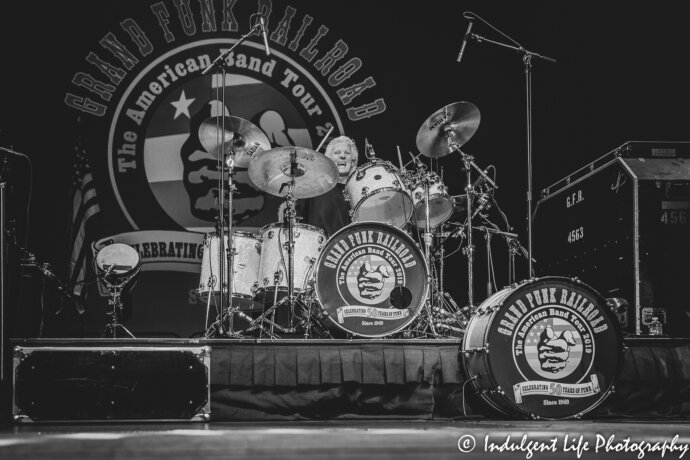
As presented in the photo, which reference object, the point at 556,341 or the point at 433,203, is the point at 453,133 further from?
the point at 556,341

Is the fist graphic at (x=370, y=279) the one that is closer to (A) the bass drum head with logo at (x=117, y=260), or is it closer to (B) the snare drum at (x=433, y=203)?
(B) the snare drum at (x=433, y=203)

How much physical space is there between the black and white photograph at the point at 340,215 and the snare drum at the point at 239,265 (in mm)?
A: 23

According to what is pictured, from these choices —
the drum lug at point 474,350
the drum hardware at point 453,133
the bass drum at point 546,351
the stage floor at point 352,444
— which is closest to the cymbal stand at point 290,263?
the drum hardware at point 453,133

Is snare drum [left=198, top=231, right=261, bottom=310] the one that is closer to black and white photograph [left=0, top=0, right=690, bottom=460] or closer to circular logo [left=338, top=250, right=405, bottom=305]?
black and white photograph [left=0, top=0, right=690, bottom=460]

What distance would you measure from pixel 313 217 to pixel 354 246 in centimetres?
178

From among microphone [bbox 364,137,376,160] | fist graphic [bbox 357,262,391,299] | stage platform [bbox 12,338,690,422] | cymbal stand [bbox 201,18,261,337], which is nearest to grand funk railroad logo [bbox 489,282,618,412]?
stage platform [bbox 12,338,690,422]

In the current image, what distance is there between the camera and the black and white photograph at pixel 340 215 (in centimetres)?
471

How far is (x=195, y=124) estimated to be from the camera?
738cm

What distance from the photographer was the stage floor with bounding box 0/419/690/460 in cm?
304

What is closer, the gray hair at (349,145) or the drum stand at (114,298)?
the drum stand at (114,298)

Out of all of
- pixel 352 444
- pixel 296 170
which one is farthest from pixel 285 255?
pixel 352 444

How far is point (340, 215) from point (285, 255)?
116 cm

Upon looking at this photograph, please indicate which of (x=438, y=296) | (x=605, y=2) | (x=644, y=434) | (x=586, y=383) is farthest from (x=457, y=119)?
(x=644, y=434)

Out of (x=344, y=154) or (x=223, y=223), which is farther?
(x=344, y=154)
